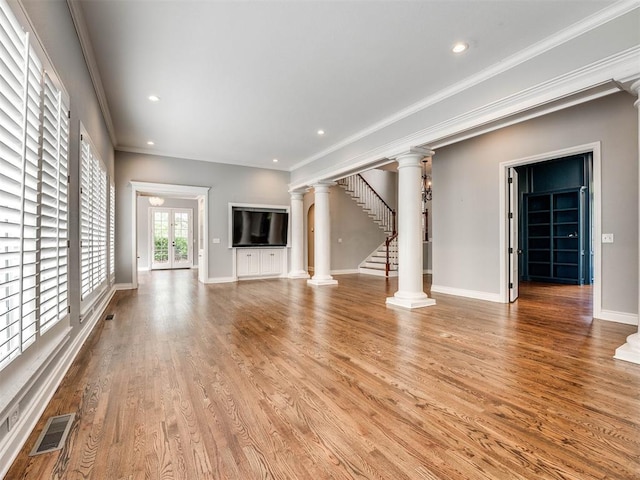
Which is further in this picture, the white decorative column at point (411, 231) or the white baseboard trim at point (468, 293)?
the white baseboard trim at point (468, 293)

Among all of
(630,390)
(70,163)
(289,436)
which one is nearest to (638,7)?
(630,390)

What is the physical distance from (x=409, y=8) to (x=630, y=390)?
349 centimetres

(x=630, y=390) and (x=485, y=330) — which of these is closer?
(x=630, y=390)

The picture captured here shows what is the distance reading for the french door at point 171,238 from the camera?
12.0 meters

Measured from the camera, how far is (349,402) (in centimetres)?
207

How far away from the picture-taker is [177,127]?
578cm

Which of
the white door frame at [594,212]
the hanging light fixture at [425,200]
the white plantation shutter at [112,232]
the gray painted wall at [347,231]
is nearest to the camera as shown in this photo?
the white door frame at [594,212]

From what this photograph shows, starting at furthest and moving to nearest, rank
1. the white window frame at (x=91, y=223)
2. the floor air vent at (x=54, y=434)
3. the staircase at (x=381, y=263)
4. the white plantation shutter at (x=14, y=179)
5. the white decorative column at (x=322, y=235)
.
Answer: the staircase at (x=381, y=263) < the white decorative column at (x=322, y=235) < the white window frame at (x=91, y=223) < the floor air vent at (x=54, y=434) < the white plantation shutter at (x=14, y=179)

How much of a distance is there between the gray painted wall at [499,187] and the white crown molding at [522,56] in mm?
1615

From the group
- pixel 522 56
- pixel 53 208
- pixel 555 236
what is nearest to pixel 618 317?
pixel 522 56

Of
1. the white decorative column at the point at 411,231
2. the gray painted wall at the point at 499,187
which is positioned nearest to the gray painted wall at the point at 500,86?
the white decorative column at the point at 411,231

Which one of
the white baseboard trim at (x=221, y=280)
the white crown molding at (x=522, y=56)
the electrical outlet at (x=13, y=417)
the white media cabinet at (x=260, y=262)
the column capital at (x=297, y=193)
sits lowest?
the white baseboard trim at (x=221, y=280)

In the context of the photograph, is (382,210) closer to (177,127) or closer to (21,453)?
(177,127)

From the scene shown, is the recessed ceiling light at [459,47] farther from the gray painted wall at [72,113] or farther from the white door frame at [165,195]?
the white door frame at [165,195]
